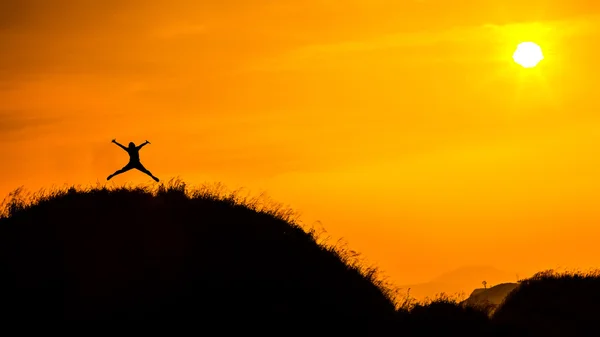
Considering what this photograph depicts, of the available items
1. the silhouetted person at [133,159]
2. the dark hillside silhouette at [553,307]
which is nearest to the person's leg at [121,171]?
the silhouetted person at [133,159]

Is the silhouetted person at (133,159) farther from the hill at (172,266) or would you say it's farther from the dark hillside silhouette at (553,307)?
the dark hillside silhouette at (553,307)

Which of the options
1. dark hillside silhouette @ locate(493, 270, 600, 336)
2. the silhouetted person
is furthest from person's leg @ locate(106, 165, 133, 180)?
dark hillside silhouette @ locate(493, 270, 600, 336)

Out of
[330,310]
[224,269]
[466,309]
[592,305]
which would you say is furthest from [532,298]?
[224,269]

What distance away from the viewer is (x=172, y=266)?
36469mm

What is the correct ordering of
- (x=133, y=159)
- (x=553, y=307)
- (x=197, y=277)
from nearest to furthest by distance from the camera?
(x=197, y=277)
(x=133, y=159)
(x=553, y=307)

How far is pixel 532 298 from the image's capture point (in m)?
46.3

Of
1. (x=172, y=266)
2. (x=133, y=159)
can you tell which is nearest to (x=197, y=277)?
(x=172, y=266)

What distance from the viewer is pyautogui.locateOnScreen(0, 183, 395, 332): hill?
34625 millimetres

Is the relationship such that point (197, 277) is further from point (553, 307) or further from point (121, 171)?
point (553, 307)

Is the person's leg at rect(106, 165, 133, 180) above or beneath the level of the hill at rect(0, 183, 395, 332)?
above

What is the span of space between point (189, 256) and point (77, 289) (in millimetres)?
4572

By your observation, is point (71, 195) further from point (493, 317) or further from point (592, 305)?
point (592, 305)

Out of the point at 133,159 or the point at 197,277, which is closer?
the point at 197,277

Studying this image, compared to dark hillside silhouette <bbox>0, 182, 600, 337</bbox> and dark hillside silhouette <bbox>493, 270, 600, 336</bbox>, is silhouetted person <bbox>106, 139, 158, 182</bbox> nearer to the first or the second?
dark hillside silhouette <bbox>0, 182, 600, 337</bbox>
